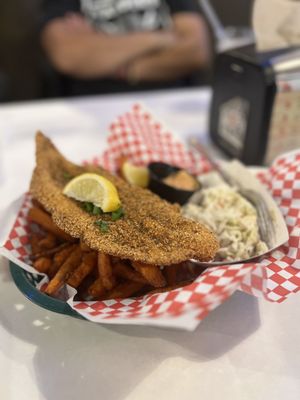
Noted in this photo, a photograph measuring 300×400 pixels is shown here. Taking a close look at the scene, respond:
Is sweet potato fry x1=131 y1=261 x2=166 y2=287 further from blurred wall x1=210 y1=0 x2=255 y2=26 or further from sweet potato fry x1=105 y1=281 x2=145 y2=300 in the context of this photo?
blurred wall x1=210 y1=0 x2=255 y2=26

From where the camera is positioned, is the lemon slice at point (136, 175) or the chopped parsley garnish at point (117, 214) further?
the lemon slice at point (136, 175)

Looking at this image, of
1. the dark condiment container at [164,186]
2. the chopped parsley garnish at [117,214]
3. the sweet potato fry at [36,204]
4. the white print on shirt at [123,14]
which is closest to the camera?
the chopped parsley garnish at [117,214]

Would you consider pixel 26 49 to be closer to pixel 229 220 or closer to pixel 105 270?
pixel 229 220

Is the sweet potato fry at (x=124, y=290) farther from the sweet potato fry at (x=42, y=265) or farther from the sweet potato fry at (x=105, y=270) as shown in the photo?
the sweet potato fry at (x=42, y=265)

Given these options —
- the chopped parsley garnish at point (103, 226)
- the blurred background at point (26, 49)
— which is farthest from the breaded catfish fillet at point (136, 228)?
the blurred background at point (26, 49)

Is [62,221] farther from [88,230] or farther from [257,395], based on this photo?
[257,395]

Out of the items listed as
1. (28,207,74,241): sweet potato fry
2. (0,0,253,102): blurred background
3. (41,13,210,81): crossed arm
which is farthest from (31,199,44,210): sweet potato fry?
(0,0,253,102): blurred background
